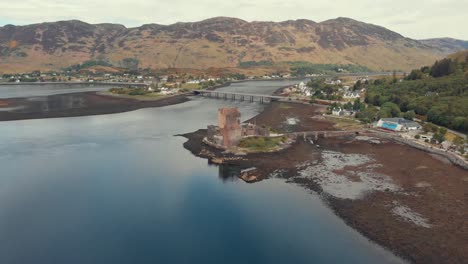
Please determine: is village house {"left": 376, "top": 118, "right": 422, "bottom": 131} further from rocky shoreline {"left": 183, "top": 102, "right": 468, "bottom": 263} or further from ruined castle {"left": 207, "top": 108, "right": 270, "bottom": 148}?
ruined castle {"left": 207, "top": 108, "right": 270, "bottom": 148}

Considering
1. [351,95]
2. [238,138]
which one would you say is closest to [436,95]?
[351,95]

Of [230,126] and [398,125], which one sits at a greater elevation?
[230,126]

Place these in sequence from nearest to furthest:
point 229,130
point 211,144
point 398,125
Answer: point 229,130 → point 211,144 → point 398,125

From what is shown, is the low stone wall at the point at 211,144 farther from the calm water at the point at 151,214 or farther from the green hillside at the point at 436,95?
the green hillside at the point at 436,95

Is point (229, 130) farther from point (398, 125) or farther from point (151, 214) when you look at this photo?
point (398, 125)

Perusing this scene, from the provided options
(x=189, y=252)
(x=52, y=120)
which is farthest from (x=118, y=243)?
(x=52, y=120)

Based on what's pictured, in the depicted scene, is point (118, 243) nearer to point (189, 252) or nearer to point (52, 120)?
point (189, 252)

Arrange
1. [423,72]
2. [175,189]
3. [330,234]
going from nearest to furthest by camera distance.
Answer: [330,234], [175,189], [423,72]
